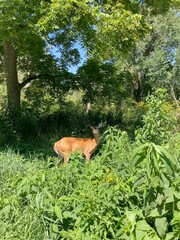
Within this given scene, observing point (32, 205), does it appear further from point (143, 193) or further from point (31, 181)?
point (143, 193)

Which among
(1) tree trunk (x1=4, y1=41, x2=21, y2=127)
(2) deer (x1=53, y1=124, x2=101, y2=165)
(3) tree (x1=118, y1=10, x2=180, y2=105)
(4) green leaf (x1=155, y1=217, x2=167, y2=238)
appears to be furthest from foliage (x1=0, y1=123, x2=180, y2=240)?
(3) tree (x1=118, y1=10, x2=180, y2=105)

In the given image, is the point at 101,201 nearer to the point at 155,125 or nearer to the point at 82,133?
the point at 155,125

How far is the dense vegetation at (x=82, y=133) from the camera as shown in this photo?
9.90ft

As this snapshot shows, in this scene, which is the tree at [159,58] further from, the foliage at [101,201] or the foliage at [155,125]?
the foliage at [101,201]

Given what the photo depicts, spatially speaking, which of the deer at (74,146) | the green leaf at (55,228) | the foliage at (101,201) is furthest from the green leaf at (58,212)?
the deer at (74,146)

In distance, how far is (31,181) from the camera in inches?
147

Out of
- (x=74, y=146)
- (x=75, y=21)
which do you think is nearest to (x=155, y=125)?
(x=74, y=146)

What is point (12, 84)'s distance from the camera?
33.3 ft

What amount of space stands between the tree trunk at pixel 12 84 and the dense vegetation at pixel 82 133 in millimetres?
29

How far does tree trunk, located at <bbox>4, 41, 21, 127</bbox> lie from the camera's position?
9.55 metres

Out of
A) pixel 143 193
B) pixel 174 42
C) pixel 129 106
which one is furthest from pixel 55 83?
pixel 174 42

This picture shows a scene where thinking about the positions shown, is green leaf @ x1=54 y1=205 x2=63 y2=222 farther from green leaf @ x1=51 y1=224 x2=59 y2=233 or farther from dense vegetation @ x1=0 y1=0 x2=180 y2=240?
green leaf @ x1=51 y1=224 x2=59 y2=233

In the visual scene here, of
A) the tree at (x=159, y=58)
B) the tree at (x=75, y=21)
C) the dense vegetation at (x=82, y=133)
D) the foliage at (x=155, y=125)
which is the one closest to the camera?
the dense vegetation at (x=82, y=133)

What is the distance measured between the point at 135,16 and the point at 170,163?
4.50m
